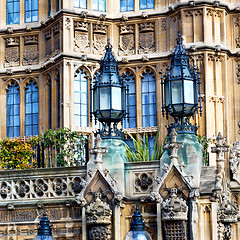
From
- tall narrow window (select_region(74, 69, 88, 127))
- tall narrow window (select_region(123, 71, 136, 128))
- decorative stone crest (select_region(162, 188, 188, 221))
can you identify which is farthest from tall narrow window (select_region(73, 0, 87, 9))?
decorative stone crest (select_region(162, 188, 188, 221))

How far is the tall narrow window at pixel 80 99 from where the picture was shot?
147ft

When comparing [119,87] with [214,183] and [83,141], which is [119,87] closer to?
[214,183]

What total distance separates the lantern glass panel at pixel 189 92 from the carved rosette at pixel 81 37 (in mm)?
19191

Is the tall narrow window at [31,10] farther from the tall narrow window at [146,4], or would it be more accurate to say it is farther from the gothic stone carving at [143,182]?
the gothic stone carving at [143,182]

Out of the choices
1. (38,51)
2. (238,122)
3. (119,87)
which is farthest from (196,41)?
(119,87)

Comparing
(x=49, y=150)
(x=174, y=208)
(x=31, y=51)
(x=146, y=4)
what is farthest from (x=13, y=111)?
(x=174, y=208)

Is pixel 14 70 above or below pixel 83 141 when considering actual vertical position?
above

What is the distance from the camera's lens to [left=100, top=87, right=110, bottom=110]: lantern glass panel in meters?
26.7

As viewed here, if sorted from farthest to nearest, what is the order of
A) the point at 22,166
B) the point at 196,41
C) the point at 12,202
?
the point at 196,41, the point at 22,166, the point at 12,202

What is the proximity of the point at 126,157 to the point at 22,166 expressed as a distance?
12145 mm

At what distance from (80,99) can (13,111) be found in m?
3.86

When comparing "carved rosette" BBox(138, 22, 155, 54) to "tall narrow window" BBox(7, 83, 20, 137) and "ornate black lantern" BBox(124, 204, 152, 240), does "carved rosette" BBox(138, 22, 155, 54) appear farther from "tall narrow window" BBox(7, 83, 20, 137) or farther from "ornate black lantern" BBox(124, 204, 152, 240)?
"ornate black lantern" BBox(124, 204, 152, 240)

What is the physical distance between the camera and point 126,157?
2706 centimetres

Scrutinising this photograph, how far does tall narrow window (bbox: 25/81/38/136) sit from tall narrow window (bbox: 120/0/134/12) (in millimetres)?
5215
